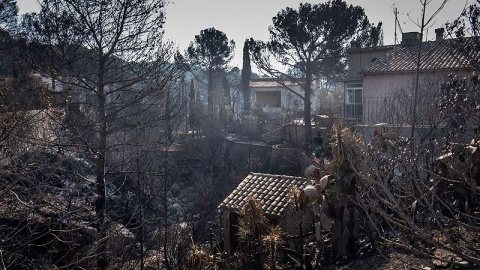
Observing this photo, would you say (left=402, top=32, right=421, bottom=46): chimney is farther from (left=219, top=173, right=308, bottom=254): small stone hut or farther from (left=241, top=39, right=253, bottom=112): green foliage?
(left=241, top=39, right=253, bottom=112): green foliage

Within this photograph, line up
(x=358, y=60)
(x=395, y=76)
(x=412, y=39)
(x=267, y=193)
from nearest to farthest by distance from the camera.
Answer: (x=267, y=193) < (x=395, y=76) < (x=412, y=39) < (x=358, y=60)

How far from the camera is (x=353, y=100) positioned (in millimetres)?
27516

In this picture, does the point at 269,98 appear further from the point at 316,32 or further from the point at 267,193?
the point at 267,193

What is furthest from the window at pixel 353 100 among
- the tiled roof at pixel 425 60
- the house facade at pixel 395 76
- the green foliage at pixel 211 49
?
the green foliage at pixel 211 49

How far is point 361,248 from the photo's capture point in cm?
818

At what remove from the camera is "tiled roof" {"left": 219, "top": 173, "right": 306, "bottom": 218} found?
9430 millimetres

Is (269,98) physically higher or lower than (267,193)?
higher

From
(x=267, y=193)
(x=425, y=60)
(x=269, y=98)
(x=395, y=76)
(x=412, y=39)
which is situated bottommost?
(x=267, y=193)

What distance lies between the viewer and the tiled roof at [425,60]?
19203mm

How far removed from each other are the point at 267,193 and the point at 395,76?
15.5 meters

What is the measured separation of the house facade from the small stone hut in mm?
5287

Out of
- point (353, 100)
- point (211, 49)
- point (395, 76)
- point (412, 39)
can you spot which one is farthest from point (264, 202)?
point (211, 49)

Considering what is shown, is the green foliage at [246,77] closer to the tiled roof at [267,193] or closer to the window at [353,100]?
the window at [353,100]

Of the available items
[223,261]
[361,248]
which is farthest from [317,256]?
[223,261]
